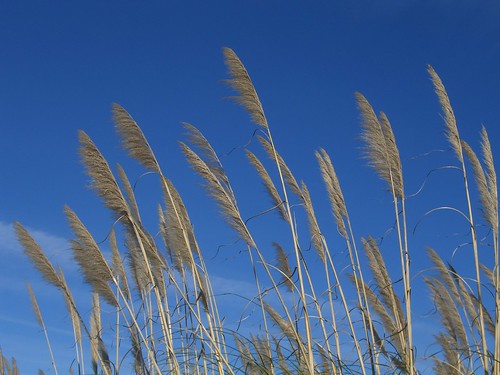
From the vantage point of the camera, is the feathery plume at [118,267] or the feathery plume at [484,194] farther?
the feathery plume at [118,267]

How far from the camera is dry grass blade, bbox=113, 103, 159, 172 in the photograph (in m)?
3.78

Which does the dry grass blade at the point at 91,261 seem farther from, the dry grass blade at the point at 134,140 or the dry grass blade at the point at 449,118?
the dry grass blade at the point at 449,118

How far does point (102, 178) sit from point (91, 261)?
494 millimetres

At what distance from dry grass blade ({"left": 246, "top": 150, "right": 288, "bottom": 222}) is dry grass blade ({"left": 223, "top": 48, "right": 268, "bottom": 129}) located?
0.25m

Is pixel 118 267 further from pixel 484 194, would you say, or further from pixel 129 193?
pixel 484 194

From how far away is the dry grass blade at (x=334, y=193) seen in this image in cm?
403

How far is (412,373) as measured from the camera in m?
3.52

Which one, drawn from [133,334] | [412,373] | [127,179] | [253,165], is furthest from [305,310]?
[127,179]

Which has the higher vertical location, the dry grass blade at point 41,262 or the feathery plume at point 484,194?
the feathery plume at point 484,194

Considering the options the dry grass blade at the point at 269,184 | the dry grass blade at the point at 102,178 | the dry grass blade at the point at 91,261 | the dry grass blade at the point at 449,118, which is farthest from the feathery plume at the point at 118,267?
the dry grass blade at the point at 449,118

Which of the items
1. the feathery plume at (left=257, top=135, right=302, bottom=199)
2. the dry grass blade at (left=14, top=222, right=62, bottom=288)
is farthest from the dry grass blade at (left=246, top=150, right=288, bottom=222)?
the dry grass blade at (left=14, top=222, right=62, bottom=288)

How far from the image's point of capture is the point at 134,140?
379 centimetres

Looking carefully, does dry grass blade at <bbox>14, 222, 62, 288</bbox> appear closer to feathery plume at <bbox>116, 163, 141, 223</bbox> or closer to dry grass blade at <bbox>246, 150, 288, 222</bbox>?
feathery plume at <bbox>116, 163, 141, 223</bbox>

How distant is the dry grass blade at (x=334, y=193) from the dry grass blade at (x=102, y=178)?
1.19m
